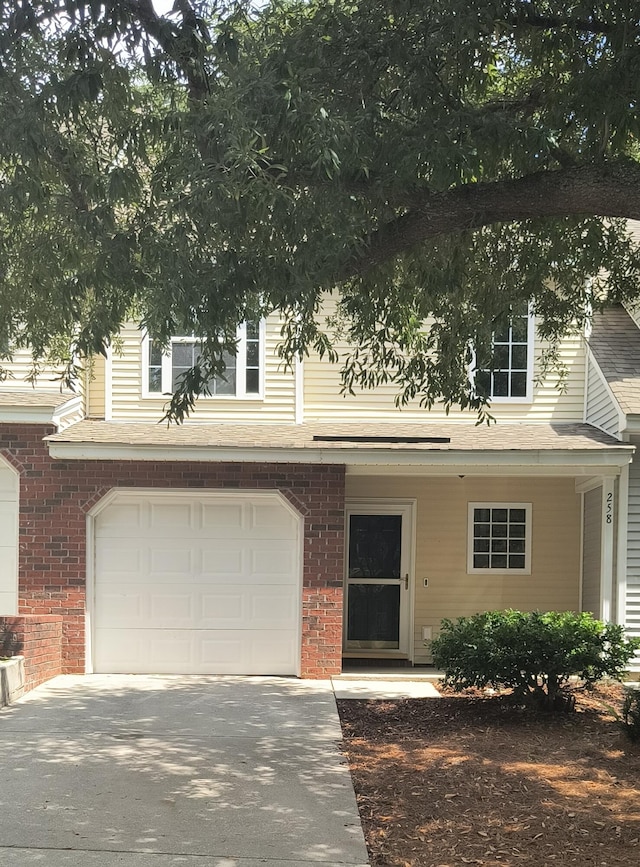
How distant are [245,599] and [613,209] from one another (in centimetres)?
780

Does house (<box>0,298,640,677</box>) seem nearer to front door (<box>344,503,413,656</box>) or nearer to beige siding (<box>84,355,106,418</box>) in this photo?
beige siding (<box>84,355,106,418</box>)

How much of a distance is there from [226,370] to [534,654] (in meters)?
5.82

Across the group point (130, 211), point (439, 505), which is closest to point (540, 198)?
point (130, 211)

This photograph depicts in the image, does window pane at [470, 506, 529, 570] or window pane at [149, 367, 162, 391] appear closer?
window pane at [149, 367, 162, 391]

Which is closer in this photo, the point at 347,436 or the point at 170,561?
the point at 347,436

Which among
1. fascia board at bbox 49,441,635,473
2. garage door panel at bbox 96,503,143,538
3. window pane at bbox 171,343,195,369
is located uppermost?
window pane at bbox 171,343,195,369

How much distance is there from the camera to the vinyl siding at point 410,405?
13.2 m

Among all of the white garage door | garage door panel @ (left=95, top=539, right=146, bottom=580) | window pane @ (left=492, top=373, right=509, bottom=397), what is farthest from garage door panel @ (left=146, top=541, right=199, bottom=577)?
window pane @ (left=492, top=373, right=509, bottom=397)

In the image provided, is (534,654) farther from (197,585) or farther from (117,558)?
(117,558)

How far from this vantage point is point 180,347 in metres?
13.2

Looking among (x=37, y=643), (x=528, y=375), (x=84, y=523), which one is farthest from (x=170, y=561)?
(x=528, y=375)

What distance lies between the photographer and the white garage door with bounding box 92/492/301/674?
1228cm

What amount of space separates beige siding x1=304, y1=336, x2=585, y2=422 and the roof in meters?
0.37

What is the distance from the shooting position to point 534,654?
30.8 ft
